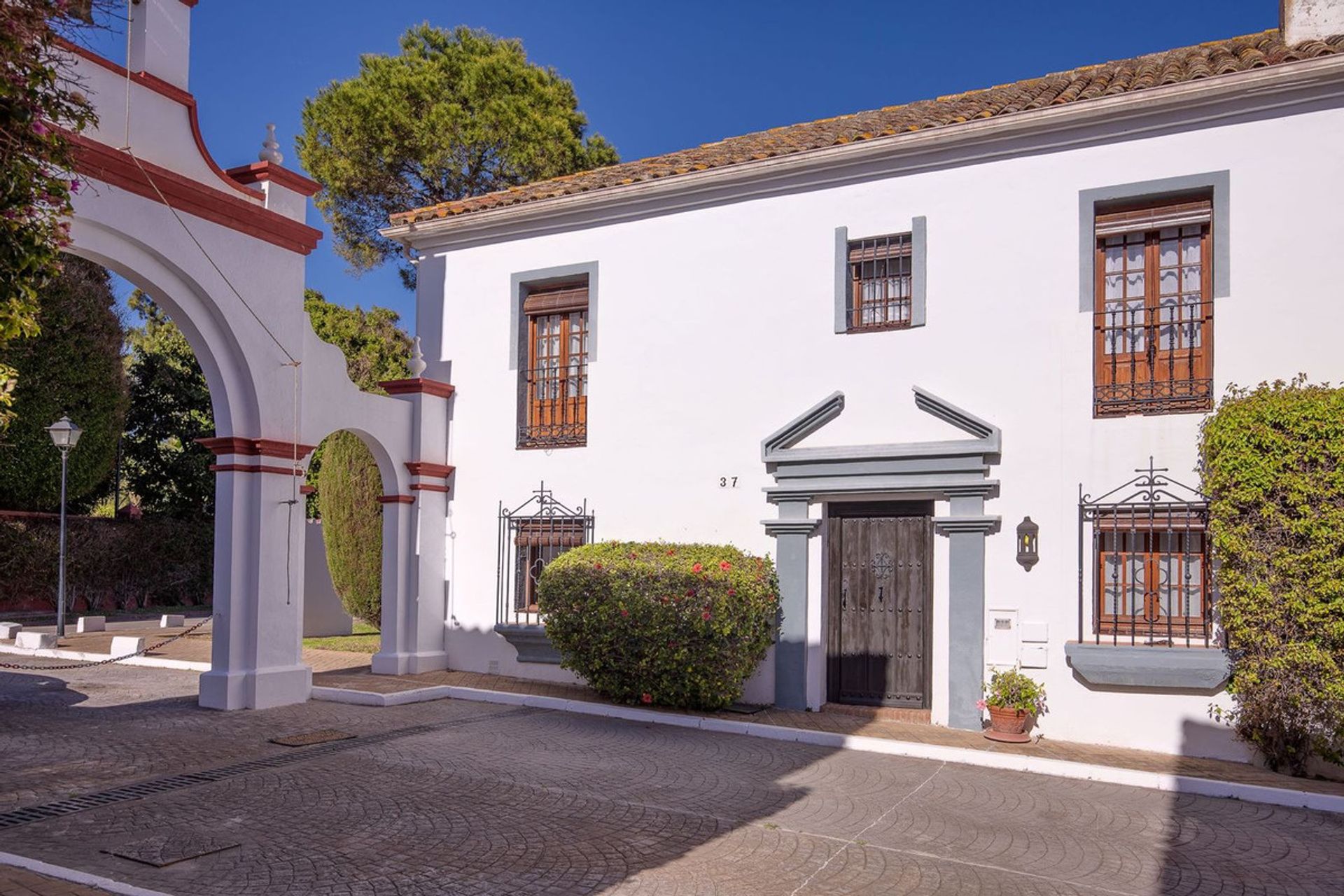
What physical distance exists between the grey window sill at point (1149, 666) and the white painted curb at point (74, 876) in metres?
7.18

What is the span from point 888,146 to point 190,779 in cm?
816

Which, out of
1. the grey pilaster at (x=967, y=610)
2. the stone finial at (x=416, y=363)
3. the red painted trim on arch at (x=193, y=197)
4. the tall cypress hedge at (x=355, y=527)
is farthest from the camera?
the tall cypress hedge at (x=355, y=527)

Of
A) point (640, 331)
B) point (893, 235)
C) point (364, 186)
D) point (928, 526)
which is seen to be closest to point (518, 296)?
point (640, 331)

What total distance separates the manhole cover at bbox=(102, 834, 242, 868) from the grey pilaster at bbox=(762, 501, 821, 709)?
5.87 meters

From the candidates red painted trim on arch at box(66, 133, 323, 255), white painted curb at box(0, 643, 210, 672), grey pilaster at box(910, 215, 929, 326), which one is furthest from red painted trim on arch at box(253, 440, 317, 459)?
grey pilaster at box(910, 215, 929, 326)

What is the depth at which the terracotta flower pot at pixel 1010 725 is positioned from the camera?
8.91 metres

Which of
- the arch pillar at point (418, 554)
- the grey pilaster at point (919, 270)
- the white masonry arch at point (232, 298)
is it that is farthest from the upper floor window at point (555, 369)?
the grey pilaster at point (919, 270)

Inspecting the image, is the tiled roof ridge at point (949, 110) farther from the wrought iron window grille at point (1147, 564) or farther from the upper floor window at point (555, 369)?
the wrought iron window grille at point (1147, 564)

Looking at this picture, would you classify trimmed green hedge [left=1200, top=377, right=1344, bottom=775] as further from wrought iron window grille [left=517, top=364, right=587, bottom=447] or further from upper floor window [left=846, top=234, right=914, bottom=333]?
wrought iron window grille [left=517, top=364, right=587, bottom=447]

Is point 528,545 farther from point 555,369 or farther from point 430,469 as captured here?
→ point 555,369

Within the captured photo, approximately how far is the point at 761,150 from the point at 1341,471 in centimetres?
633

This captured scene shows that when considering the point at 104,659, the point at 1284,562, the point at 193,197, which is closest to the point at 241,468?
the point at 193,197

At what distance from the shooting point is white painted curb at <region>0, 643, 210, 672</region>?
12.9 m

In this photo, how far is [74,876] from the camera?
492 cm
